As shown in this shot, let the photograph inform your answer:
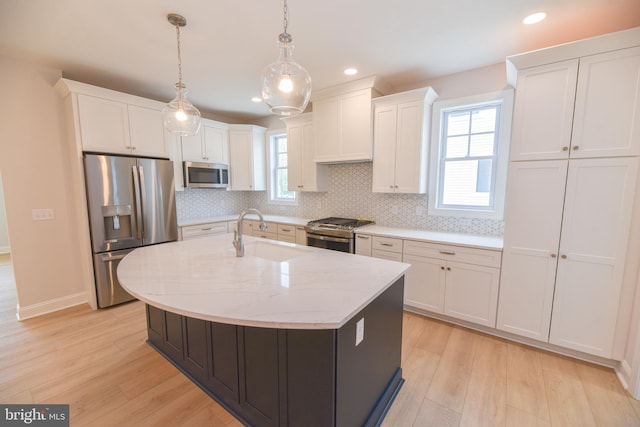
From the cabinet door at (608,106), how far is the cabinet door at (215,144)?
434 centimetres

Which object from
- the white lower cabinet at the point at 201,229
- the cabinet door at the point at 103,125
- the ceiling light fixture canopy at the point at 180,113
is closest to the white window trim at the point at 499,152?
the ceiling light fixture canopy at the point at 180,113

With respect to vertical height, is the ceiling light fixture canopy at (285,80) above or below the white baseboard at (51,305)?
above

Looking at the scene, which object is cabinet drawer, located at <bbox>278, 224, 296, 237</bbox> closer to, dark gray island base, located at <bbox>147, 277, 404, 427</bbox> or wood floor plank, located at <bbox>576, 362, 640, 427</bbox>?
dark gray island base, located at <bbox>147, 277, 404, 427</bbox>

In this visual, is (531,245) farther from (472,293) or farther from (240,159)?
(240,159)

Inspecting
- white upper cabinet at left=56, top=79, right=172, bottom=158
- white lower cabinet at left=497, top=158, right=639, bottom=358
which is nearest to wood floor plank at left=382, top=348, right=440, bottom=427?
white lower cabinet at left=497, top=158, right=639, bottom=358

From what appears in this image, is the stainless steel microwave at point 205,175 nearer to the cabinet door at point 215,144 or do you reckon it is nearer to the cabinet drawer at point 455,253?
the cabinet door at point 215,144

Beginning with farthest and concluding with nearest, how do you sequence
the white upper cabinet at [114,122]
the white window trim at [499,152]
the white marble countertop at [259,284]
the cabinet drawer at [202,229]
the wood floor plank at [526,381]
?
the cabinet drawer at [202,229] → the white upper cabinet at [114,122] → the white window trim at [499,152] → the wood floor plank at [526,381] → the white marble countertop at [259,284]

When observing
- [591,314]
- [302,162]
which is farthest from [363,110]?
[591,314]

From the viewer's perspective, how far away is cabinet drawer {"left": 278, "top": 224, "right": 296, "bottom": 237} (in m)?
3.86

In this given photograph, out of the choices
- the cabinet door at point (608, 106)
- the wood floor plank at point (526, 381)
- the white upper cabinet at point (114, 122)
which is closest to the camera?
the wood floor plank at point (526, 381)

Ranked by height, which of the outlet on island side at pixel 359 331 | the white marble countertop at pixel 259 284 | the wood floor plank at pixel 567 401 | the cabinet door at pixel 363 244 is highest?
the white marble countertop at pixel 259 284

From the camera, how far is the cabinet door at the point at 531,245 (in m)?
2.12

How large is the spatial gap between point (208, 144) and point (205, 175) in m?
0.52

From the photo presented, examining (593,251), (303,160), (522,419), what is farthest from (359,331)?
(303,160)
